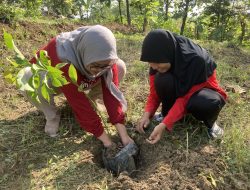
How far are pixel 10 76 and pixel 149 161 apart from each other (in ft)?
3.58

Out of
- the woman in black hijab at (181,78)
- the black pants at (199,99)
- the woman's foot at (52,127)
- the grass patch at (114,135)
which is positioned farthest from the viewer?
the woman's foot at (52,127)

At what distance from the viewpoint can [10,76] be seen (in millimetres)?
1580

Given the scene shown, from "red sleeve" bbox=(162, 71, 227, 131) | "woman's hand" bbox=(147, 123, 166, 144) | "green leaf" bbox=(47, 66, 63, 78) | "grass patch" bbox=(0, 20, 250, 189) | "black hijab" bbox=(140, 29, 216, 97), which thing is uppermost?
"green leaf" bbox=(47, 66, 63, 78)

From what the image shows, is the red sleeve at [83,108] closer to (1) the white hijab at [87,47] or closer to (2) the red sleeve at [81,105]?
(2) the red sleeve at [81,105]

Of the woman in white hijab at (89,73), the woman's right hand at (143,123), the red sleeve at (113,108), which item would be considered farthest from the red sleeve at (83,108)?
the woman's right hand at (143,123)

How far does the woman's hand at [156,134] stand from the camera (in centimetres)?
210

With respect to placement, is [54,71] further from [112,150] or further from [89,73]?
[112,150]

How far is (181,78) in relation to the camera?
85.1 inches

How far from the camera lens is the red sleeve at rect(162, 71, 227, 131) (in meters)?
2.10

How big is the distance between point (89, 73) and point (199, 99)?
79cm

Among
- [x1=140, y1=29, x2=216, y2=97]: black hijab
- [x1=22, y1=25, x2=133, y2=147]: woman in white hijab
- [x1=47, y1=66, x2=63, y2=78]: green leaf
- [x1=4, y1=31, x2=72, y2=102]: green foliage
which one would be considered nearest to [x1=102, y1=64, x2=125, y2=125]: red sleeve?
[x1=22, y1=25, x2=133, y2=147]: woman in white hijab

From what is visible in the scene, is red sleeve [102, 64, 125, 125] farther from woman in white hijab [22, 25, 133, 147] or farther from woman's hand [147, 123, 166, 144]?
woman's hand [147, 123, 166, 144]

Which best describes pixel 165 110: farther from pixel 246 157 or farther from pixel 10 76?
pixel 10 76

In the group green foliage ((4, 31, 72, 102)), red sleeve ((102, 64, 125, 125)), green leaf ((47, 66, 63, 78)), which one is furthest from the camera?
red sleeve ((102, 64, 125, 125))
